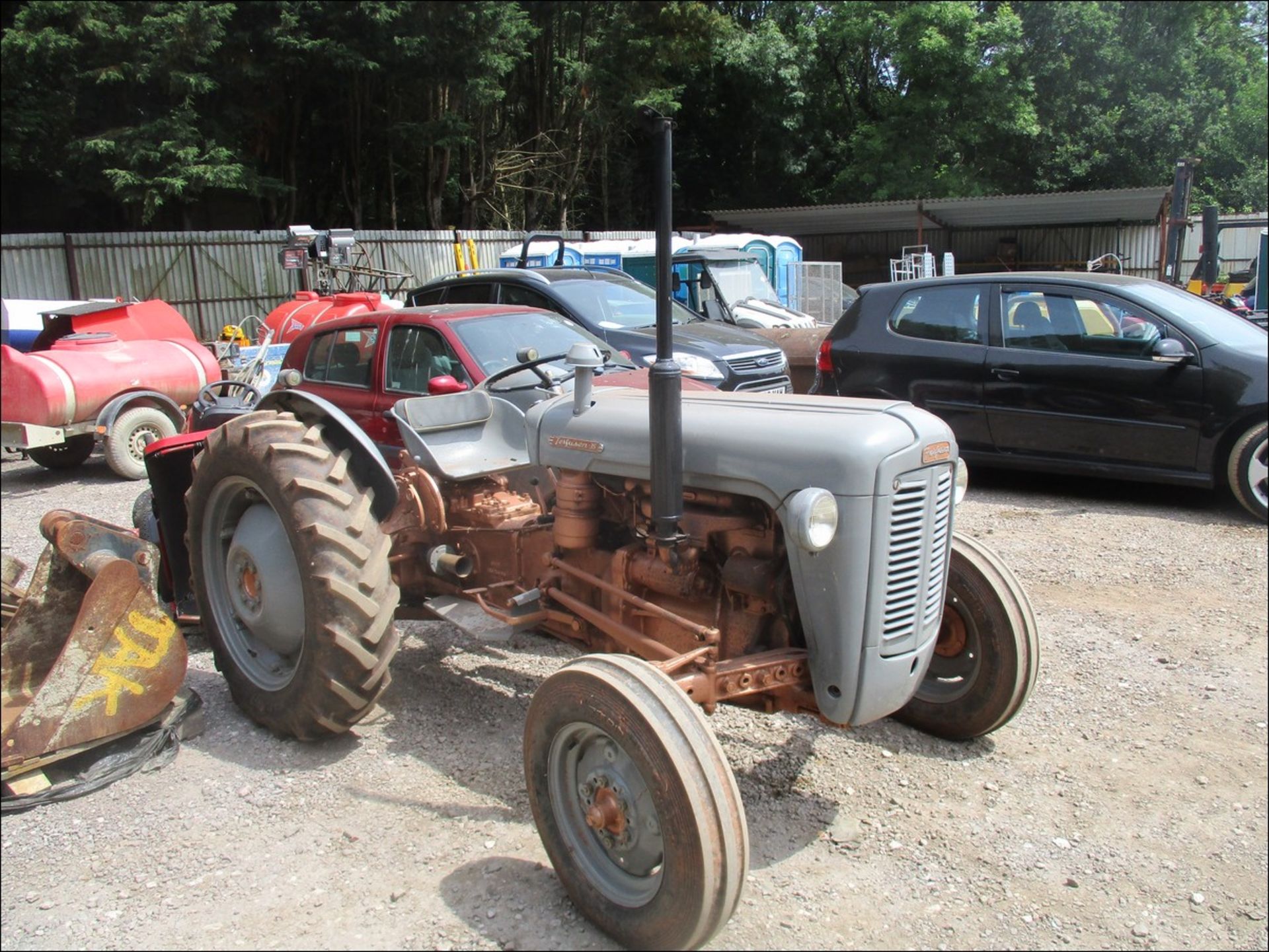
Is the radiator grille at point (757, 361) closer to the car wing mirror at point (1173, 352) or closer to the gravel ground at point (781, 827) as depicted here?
the car wing mirror at point (1173, 352)

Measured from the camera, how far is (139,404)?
883cm

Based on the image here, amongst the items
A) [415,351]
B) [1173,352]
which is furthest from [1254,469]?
[415,351]

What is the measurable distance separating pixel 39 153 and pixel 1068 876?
1962 cm

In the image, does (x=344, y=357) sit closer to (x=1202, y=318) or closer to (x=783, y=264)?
(x=1202, y=318)

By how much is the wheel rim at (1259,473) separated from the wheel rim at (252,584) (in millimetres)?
5294

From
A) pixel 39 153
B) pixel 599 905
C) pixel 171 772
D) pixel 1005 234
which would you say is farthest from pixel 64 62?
pixel 1005 234

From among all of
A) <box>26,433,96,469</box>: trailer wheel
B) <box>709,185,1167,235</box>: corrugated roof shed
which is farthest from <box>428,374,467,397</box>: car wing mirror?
<box>709,185,1167,235</box>: corrugated roof shed

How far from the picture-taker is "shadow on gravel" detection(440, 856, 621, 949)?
2.58m

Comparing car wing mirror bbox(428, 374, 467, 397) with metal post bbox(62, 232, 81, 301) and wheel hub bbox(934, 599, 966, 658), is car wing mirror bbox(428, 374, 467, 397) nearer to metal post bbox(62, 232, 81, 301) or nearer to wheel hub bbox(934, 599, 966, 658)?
wheel hub bbox(934, 599, 966, 658)

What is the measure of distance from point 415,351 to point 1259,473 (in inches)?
210

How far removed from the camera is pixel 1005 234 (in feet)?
86.2

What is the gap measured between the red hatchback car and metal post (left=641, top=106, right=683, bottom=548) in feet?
12.2

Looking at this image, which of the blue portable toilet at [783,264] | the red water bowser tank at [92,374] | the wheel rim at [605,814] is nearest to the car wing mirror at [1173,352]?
the wheel rim at [605,814]

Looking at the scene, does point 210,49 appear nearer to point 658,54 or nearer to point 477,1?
point 477,1
